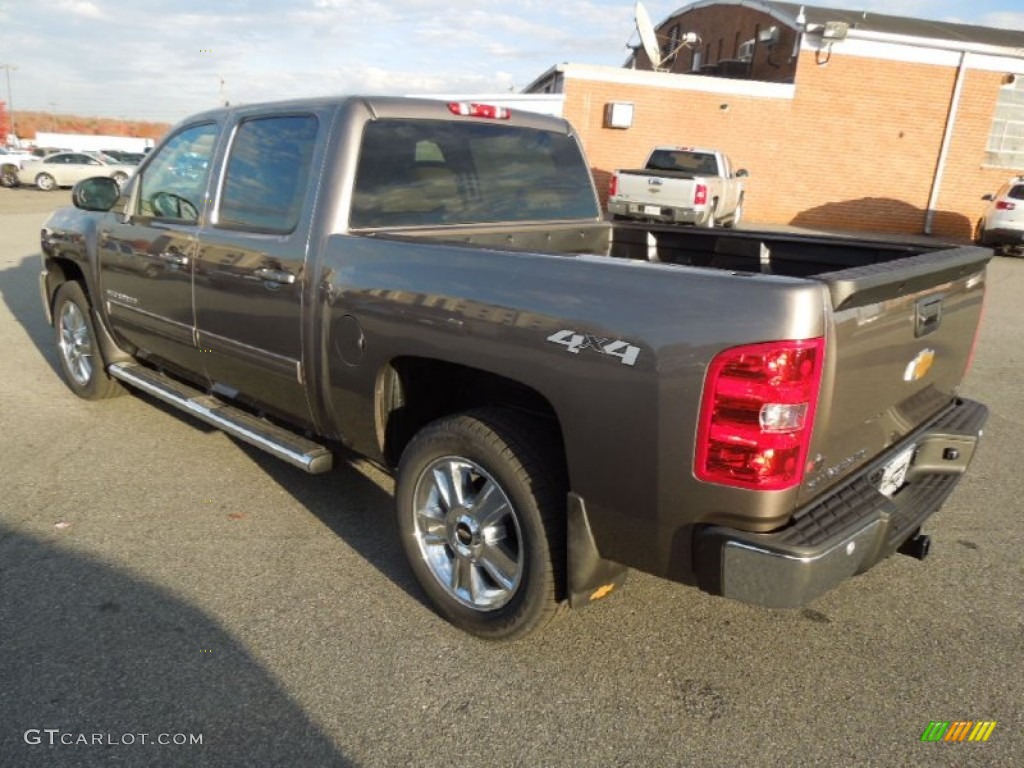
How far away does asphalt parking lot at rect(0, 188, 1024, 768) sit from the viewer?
238 cm

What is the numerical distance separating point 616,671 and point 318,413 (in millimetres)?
1648

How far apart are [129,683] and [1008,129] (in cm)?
2550

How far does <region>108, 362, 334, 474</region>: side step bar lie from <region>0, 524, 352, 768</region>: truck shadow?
2.44 feet

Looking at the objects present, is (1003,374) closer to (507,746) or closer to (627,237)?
(627,237)

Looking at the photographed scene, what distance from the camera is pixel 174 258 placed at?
13.2 feet

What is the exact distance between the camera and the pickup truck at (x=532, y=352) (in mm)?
2137

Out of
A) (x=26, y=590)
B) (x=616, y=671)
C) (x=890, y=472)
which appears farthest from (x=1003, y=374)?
(x=26, y=590)

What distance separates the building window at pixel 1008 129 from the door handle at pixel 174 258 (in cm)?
2384

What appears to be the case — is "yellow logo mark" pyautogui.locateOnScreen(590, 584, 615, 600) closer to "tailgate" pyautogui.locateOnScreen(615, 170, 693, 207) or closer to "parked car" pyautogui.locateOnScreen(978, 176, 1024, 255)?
"tailgate" pyautogui.locateOnScreen(615, 170, 693, 207)

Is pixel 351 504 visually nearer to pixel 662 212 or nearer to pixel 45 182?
pixel 662 212

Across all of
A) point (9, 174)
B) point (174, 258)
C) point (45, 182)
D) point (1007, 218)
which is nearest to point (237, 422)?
point (174, 258)

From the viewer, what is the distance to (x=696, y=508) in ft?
7.27

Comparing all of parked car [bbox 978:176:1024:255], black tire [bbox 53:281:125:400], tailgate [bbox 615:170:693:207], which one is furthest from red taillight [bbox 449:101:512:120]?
parked car [bbox 978:176:1024:255]

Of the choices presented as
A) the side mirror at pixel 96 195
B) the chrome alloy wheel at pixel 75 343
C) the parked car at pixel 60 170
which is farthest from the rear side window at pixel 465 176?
the parked car at pixel 60 170
